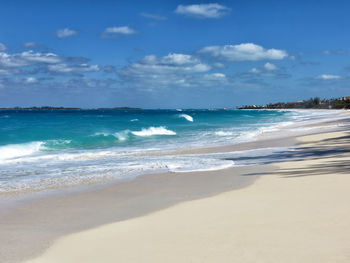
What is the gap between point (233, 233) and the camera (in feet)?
19.1

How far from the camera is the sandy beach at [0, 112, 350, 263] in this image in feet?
16.9

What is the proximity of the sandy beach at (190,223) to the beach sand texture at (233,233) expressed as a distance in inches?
0.5

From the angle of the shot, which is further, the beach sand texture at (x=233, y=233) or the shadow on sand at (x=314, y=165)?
the shadow on sand at (x=314, y=165)

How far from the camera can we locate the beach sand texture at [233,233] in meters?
5.04

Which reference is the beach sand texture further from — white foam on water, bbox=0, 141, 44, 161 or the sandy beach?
white foam on water, bbox=0, 141, 44, 161

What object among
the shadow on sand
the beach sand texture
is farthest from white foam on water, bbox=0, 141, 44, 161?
the beach sand texture

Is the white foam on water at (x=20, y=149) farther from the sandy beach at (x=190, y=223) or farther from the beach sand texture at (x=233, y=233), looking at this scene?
the beach sand texture at (x=233, y=233)

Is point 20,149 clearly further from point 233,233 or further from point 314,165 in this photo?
point 233,233

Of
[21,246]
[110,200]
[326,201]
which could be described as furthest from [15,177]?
[326,201]

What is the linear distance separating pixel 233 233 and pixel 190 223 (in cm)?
94

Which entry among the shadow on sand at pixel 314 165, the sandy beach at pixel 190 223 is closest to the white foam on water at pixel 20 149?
the sandy beach at pixel 190 223

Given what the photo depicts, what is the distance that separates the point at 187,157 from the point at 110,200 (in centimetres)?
820

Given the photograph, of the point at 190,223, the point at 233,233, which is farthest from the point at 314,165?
the point at 233,233

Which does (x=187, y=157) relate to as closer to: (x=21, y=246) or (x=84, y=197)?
(x=84, y=197)
